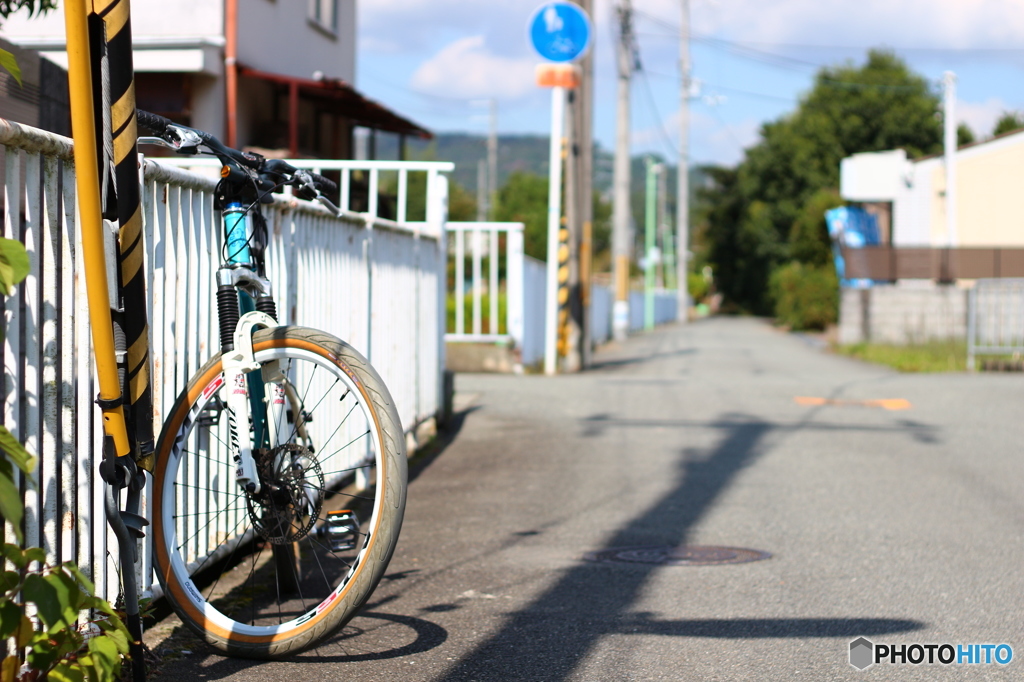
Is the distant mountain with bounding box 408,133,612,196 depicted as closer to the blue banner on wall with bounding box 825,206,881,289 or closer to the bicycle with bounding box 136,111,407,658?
the blue banner on wall with bounding box 825,206,881,289

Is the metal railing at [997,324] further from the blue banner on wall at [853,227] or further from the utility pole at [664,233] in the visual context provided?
the utility pole at [664,233]

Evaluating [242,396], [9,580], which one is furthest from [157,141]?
[9,580]

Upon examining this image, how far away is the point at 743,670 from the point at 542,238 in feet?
231

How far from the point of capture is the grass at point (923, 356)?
15.4 metres

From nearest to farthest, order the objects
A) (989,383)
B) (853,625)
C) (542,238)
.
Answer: (853,625) < (989,383) < (542,238)

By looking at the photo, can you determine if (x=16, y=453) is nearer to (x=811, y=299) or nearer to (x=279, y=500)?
(x=279, y=500)

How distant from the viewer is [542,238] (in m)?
73.1

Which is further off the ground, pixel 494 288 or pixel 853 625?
pixel 494 288

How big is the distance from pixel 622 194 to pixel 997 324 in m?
16.0

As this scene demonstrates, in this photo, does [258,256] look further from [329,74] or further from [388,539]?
[329,74]

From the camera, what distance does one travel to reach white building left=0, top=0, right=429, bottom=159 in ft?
45.1

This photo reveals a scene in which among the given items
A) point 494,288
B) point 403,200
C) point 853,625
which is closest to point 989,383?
point 494,288

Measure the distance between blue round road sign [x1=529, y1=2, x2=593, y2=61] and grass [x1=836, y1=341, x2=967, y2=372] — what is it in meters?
6.67

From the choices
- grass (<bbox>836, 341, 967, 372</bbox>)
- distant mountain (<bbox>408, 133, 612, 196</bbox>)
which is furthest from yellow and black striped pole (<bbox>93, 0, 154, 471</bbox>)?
distant mountain (<bbox>408, 133, 612, 196</bbox>)
